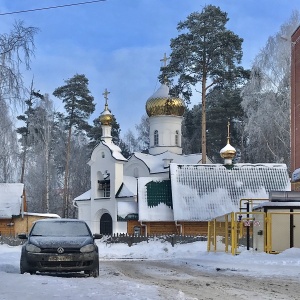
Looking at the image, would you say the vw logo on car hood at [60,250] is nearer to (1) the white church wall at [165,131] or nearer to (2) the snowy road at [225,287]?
(2) the snowy road at [225,287]

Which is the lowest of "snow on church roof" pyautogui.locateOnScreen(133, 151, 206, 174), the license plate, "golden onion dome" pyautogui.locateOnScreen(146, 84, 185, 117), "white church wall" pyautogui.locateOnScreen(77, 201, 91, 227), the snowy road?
"white church wall" pyautogui.locateOnScreen(77, 201, 91, 227)

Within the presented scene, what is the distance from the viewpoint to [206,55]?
45781mm

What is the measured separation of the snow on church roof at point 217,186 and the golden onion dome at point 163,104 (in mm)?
12041

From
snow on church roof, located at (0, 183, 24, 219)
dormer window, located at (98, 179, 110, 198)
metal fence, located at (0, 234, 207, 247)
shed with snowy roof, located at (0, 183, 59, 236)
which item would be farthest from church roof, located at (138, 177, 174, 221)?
dormer window, located at (98, 179, 110, 198)

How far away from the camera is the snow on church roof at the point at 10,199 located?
4062cm

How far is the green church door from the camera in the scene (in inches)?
1913

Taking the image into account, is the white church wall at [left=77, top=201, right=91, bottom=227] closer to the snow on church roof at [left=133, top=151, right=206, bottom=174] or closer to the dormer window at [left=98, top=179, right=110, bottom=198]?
the dormer window at [left=98, top=179, right=110, bottom=198]

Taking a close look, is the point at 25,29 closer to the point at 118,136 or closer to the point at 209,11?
the point at 209,11

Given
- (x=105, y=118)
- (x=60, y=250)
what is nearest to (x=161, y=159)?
(x=105, y=118)

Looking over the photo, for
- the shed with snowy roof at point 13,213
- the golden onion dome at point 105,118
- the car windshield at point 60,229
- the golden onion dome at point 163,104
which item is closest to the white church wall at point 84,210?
A: the golden onion dome at point 105,118

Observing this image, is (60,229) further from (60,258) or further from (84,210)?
(84,210)

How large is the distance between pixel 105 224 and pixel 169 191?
1077cm

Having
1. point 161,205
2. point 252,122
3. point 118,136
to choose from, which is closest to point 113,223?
point 161,205

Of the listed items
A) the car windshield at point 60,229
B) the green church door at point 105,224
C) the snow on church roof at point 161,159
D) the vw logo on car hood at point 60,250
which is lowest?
the green church door at point 105,224
